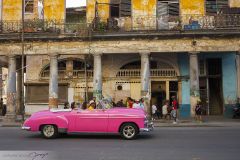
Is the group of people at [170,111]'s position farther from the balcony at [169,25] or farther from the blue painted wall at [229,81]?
the balcony at [169,25]

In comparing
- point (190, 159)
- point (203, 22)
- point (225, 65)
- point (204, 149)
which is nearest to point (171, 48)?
point (203, 22)

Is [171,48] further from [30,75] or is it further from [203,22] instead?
[30,75]

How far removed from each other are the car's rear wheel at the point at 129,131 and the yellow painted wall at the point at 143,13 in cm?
1255

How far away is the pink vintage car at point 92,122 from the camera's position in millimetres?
14562

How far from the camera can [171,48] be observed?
24.7m

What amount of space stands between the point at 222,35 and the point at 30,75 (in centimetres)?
1513

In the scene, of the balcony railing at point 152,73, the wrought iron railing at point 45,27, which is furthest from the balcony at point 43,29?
the balcony railing at point 152,73

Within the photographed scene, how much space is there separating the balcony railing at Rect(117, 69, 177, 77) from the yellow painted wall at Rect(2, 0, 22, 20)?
8822 mm

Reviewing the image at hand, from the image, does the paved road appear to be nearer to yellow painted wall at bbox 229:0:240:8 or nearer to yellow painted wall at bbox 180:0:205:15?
yellow painted wall at bbox 180:0:205:15

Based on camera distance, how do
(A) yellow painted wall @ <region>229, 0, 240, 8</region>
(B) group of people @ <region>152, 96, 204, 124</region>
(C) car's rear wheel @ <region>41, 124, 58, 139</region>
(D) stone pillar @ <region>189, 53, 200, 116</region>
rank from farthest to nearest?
(A) yellow painted wall @ <region>229, 0, 240, 8</region> < (D) stone pillar @ <region>189, 53, 200, 116</region> < (B) group of people @ <region>152, 96, 204, 124</region> < (C) car's rear wheel @ <region>41, 124, 58, 139</region>

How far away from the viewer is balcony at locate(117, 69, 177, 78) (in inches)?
1120

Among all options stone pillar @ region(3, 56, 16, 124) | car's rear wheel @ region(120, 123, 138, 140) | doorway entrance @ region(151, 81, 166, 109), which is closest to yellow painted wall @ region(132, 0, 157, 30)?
doorway entrance @ region(151, 81, 166, 109)

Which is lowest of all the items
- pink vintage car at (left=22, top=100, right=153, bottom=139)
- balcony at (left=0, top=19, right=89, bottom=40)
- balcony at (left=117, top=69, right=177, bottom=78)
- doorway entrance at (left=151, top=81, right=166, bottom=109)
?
pink vintage car at (left=22, top=100, right=153, bottom=139)

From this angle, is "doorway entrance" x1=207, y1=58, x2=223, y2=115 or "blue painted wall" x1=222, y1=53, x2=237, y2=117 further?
"doorway entrance" x1=207, y1=58, x2=223, y2=115
